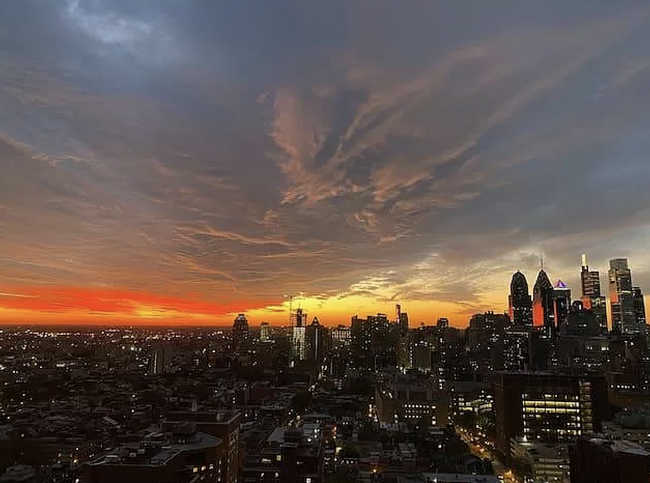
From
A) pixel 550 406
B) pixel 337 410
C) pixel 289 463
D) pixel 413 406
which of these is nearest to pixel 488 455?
pixel 550 406

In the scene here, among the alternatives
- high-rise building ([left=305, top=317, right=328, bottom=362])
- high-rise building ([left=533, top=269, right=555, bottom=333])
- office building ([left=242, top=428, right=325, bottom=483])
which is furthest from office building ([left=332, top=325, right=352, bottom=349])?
office building ([left=242, top=428, right=325, bottom=483])

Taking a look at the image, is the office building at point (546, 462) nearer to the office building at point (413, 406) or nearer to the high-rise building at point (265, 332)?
Result: the office building at point (413, 406)

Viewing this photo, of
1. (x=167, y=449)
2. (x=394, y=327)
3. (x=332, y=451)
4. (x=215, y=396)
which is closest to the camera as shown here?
(x=167, y=449)

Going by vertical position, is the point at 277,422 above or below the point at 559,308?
below

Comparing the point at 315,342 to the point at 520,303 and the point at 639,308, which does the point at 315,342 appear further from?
the point at 639,308

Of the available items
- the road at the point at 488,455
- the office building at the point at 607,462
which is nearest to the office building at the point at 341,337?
the road at the point at 488,455

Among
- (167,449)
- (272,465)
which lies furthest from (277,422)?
(167,449)

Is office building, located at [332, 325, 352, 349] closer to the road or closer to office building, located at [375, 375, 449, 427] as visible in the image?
office building, located at [375, 375, 449, 427]

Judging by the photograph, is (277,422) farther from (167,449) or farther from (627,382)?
(627,382)
